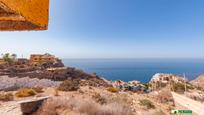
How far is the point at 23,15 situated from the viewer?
3.14ft

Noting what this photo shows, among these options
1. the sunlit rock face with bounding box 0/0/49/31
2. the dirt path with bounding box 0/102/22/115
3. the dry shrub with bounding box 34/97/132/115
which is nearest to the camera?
the sunlit rock face with bounding box 0/0/49/31

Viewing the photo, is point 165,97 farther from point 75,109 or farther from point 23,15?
point 23,15

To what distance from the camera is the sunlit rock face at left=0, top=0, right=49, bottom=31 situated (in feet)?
2.97

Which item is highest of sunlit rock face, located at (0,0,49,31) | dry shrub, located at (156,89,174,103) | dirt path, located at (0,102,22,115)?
sunlit rock face, located at (0,0,49,31)

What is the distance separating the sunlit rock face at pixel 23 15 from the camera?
904 mm

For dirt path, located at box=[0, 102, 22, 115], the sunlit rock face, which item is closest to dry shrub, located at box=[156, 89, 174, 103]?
dirt path, located at box=[0, 102, 22, 115]

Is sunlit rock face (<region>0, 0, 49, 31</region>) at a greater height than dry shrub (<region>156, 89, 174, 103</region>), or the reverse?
sunlit rock face (<region>0, 0, 49, 31</region>)

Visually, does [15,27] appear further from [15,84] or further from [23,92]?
[15,84]

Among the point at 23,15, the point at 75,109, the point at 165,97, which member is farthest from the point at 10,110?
the point at 165,97

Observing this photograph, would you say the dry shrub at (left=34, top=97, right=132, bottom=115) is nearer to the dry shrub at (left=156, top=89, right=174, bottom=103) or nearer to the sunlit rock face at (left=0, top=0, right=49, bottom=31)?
the dry shrub at (left=156, top=89, right=174, bottom=103)

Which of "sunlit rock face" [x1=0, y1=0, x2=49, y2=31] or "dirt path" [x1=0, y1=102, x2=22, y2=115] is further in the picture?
"dirt path" [x1=0, y1=102, x2=22, y2=115]

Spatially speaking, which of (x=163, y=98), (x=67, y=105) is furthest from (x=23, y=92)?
(x=163, y=98)

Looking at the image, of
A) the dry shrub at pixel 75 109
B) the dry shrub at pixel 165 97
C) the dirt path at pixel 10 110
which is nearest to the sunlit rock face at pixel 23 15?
the dry shrub at pixel 75 109

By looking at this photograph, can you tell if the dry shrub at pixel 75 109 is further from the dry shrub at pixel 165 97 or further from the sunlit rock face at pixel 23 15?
the sunlit rock face at pixel 23 15
